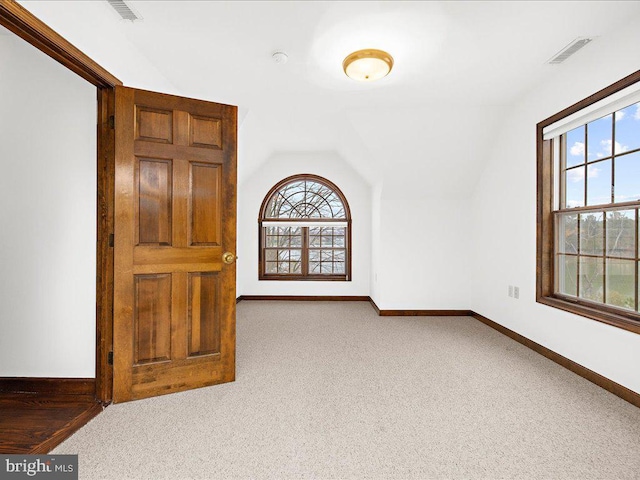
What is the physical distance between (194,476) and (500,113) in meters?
4.15

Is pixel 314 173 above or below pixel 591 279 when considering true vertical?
above

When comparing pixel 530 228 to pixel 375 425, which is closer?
pixel 375 425

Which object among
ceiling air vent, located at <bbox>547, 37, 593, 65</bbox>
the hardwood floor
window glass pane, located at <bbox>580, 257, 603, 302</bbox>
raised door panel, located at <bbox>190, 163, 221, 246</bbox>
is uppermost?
ceiling air vent, located at <bbox>547, 37, 593, 65</bbox>

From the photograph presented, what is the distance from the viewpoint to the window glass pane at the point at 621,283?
2.19m

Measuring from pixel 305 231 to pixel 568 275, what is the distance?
3.67 meters

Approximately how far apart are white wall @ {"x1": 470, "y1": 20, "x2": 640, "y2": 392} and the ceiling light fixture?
5.11 ft

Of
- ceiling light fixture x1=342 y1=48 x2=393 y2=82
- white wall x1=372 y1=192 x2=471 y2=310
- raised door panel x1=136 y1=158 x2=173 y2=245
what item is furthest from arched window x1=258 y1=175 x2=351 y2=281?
raised door panel x1=136 y1=158 x2=173 y2=245

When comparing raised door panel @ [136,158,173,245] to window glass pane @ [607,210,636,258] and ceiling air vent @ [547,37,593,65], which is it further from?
window glass pane @ [607,210,636,258]

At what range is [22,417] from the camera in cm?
180

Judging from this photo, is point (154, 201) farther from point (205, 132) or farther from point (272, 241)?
point (272, 241)

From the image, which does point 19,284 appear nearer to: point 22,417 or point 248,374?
point 22,417

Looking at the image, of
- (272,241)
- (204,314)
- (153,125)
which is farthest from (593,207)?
(272,241)

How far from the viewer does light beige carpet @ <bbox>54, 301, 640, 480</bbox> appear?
4.65 feet

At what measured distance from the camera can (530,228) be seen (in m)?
3.04
